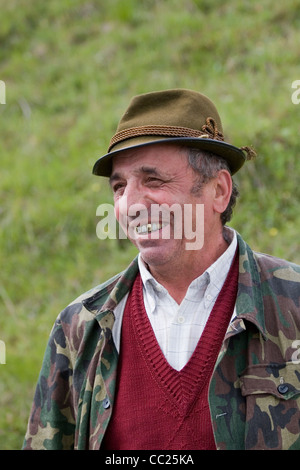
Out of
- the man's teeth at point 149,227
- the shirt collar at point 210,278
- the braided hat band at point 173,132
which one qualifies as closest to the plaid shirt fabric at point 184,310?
the shirt collar at point 210,278

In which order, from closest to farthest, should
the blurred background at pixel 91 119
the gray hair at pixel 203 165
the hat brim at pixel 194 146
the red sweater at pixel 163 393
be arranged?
1. the red sweater at pixel 163 393
2. the hat brim at pixel 194 146
3. the gray hair at pixel 203 165
4. the blurred background at pixel 91 119

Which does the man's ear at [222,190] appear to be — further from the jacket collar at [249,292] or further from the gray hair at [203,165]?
the jacket collar at [249,292]

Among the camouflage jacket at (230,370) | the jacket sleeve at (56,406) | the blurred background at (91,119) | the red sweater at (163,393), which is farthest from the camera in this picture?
the blurred background at (91,119)

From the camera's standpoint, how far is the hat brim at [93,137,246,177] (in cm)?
228

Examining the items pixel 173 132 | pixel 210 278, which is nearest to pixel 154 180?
pixel 173 132

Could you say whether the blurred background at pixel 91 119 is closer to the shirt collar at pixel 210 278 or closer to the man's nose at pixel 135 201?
the shirt collar at pixel 210 278

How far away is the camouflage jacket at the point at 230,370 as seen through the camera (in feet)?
6.75

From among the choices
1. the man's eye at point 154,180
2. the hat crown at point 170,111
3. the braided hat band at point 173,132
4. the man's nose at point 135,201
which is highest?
the hat crown at point 170,111

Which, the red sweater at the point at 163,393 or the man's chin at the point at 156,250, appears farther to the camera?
the man's chin at the point at 156,250

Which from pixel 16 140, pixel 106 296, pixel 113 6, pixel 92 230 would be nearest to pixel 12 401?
pixel 92 230

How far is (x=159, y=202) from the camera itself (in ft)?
7.58

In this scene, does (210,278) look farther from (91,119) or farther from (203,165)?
(91,119)

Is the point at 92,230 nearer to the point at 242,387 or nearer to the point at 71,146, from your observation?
the point at 71,146

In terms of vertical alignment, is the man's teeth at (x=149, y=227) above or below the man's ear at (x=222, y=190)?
below
